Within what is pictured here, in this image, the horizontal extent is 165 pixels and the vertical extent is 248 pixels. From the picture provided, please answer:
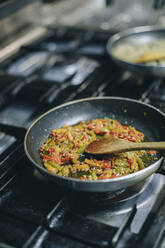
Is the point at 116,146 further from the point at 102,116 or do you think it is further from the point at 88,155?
the point at 102,116

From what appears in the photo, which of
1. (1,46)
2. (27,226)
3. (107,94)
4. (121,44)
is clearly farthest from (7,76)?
(27,226)

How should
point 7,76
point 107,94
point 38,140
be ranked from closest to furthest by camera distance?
point 38,140 → point 107,94 → point 7,76

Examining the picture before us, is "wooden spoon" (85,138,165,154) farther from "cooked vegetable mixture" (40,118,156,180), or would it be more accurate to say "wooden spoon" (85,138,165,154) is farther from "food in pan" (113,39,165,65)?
"food in pan" (113,39,165,65)

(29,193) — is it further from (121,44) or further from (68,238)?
(121,44)

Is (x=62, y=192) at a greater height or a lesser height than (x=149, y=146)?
lesser

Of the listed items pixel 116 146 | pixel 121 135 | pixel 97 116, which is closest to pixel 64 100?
pixel 97 116

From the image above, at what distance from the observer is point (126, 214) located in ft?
3.17

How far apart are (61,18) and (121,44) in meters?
0.92

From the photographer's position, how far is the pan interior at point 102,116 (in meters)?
1.22

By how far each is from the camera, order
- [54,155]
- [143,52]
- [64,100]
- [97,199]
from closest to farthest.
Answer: [97,199]
[54,155]
[64,100]
[143,52]

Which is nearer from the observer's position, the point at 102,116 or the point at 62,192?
the point at 62,192

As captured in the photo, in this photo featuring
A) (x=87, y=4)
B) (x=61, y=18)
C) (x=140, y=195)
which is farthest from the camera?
(x=87, y=4)

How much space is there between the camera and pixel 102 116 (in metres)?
1.40

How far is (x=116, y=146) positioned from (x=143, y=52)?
3.17ft
